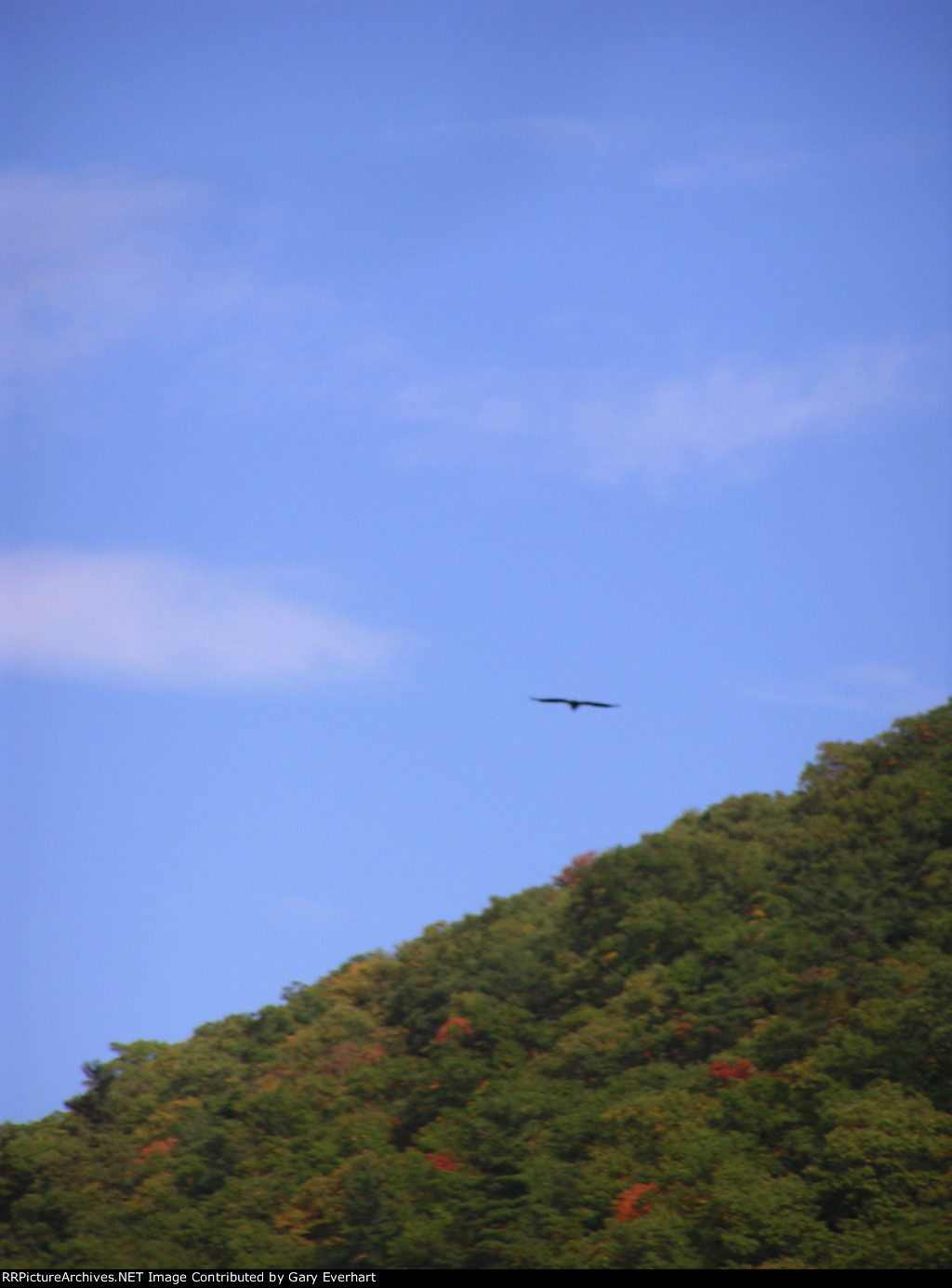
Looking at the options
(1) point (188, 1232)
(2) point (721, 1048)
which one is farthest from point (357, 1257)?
(2) point (721, 1048)

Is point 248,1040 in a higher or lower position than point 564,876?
lower

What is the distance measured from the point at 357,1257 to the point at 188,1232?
7275 millimetres

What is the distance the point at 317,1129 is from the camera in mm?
51562

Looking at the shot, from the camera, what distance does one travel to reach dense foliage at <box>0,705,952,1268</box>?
39156mm

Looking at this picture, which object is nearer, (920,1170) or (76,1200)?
(920,1170)

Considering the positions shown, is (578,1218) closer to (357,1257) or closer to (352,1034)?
(357,1257)

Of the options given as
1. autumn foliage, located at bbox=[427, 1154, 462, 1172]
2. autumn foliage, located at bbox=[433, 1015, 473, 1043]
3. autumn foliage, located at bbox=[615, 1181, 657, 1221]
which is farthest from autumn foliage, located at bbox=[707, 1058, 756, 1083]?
autumn foliage, located at bbox=[433, 1015, 473, 1043]

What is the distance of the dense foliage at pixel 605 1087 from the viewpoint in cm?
3916

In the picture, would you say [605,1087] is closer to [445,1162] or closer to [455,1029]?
[445,1162]

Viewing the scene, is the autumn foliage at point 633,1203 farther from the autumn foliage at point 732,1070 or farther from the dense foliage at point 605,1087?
the autumn foliage at point 732,1070

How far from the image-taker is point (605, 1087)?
50.3 metres

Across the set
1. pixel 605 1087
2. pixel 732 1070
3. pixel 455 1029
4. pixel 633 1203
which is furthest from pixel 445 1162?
pixel 732 1070

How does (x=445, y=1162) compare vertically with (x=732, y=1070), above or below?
below
